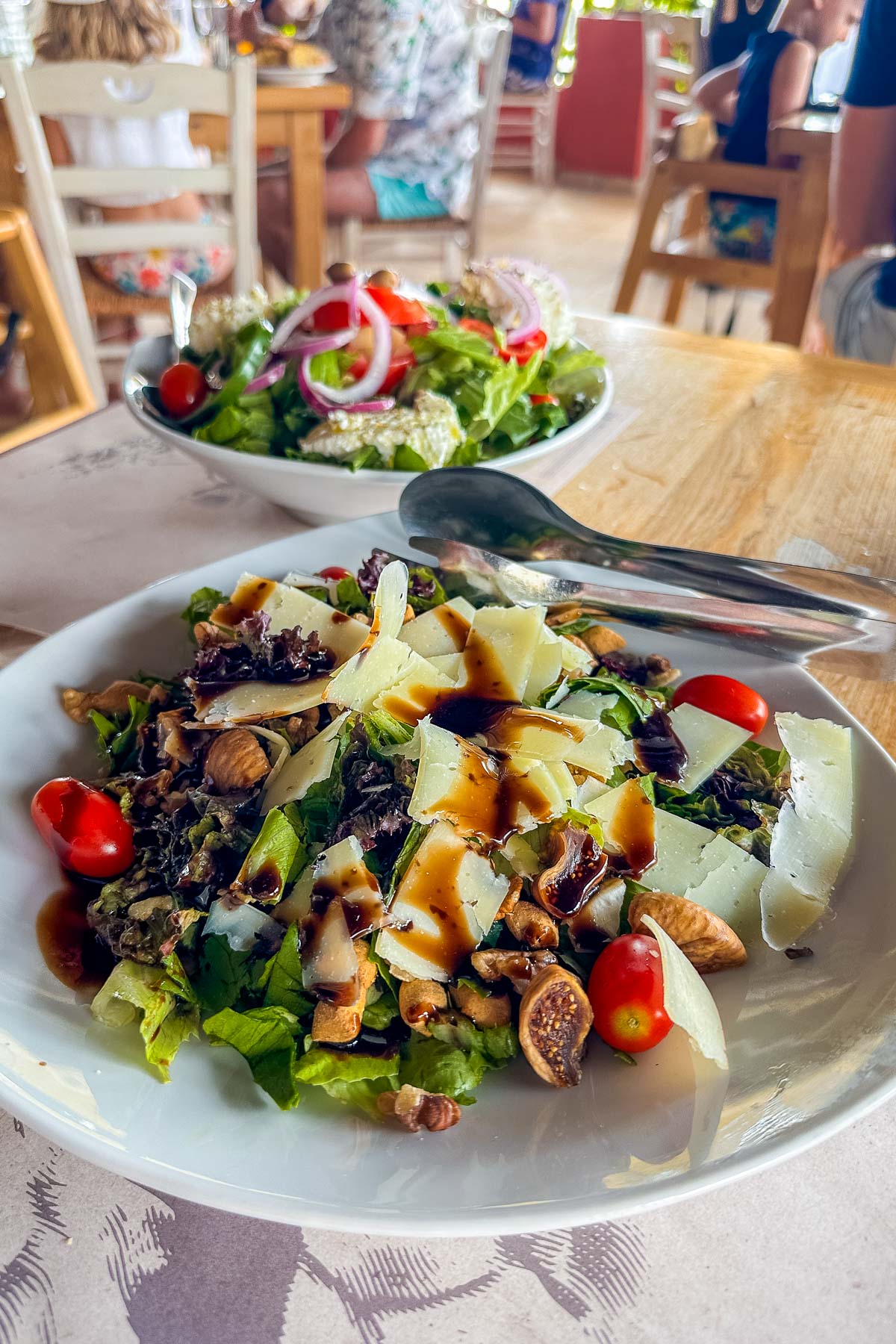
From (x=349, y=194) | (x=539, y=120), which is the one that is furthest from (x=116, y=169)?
(x=539, y=120)

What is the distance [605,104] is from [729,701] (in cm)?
807

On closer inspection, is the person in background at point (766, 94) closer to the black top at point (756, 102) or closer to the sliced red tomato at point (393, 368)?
the black top at point (756, 102)

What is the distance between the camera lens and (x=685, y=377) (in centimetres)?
151

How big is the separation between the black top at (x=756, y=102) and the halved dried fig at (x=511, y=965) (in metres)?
3.18

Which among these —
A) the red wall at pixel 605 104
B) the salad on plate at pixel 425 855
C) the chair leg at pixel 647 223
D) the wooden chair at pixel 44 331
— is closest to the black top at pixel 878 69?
the chair leg at pixel 647 223

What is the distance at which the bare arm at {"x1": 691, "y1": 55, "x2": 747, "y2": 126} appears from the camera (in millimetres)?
3445

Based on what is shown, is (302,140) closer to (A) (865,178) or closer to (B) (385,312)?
(A) (865,178)

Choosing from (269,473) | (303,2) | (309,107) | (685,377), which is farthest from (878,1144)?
(303,2)

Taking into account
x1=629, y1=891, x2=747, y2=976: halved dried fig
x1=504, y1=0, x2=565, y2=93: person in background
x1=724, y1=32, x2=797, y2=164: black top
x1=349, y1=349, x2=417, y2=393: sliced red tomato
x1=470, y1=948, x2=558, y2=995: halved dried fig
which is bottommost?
x1=470, y1=948, x2=558, y2=995: halved dried fig

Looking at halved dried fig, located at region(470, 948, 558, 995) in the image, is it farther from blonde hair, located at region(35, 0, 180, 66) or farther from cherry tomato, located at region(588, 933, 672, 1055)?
blonde hair, located at region(35, 0, 180, 66)

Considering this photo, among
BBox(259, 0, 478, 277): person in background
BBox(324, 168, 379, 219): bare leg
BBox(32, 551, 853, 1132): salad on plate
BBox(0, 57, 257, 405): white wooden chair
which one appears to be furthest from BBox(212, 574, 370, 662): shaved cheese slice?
BBox(324, 168, 379, 219): bare leg

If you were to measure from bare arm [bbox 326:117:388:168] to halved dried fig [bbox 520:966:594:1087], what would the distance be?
394 cm

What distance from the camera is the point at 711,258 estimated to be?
2.54 meters

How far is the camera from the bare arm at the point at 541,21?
22.9 feet
